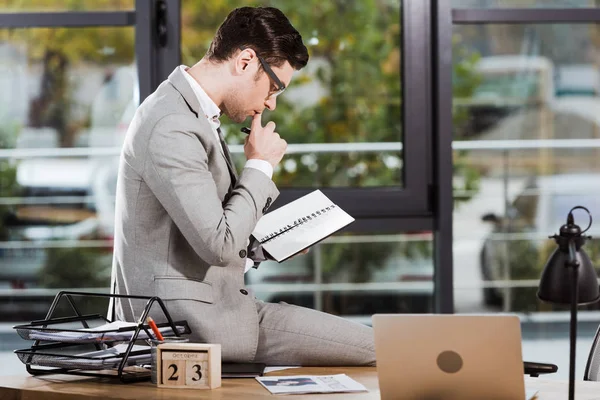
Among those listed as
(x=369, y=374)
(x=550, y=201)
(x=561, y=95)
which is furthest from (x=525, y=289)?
(x=369, y=374)

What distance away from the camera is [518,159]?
3.63 meters

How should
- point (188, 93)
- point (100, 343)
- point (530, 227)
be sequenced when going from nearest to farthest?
point (100, 343) → point (188, 93) → point (530, 227)

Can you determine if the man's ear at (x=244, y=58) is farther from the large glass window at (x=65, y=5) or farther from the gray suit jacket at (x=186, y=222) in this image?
the large glass window at (x=65, y=5)

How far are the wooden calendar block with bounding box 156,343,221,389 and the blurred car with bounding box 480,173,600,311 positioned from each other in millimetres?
2160

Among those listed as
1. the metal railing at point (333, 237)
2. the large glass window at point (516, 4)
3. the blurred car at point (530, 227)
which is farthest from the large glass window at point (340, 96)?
the blurred car at point (530, 227)

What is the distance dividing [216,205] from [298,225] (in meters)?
0.32

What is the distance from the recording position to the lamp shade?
1.44 metres

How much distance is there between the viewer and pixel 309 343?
6.92 feet

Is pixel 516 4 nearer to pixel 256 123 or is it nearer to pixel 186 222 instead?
pixel 256 123

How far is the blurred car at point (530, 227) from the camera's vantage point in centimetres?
364

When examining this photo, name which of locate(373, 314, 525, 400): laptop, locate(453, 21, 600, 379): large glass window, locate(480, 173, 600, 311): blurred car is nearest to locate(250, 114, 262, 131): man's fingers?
locate(373, 314, 525, 400): laptop

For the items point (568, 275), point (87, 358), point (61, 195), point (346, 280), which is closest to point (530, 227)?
point (346, 280)

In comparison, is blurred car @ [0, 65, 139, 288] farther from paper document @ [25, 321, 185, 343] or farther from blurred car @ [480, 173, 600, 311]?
paper document @ [25, 321, 185, 343]

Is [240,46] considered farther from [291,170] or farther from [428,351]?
[291,170]
